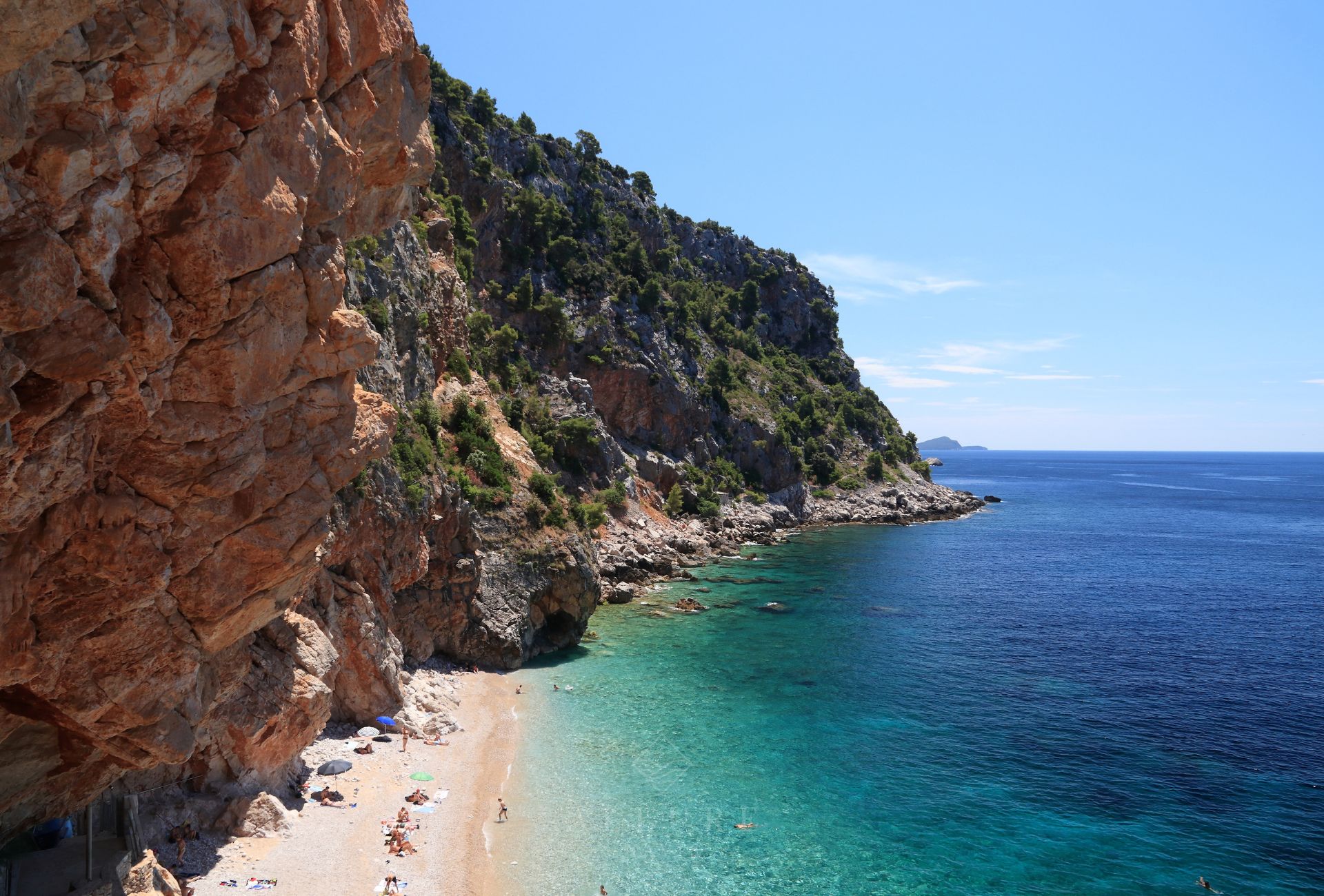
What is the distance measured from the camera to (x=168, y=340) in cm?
1266

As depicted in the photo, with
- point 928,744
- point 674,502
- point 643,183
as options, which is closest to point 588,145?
point 643,183

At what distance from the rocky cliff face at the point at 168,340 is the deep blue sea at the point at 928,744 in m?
14.0

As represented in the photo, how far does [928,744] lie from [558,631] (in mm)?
22507

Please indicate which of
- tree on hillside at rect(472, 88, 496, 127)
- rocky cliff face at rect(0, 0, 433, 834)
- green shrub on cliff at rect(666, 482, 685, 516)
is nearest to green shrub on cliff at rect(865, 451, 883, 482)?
green shrub on cliff at rect(666, 482, 685, 516)

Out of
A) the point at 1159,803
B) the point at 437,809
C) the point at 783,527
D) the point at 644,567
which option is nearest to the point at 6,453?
the point at 437,809

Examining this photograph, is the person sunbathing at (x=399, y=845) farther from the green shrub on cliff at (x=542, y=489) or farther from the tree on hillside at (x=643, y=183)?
the tree on hillside at (x=643, y=183)

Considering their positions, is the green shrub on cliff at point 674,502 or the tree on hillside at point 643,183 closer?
the green shrub on cliff at point 674,502

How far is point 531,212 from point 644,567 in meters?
48.0

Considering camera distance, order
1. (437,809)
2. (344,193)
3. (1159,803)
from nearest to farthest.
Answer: (344,193)
(437,809)
(1159,803)

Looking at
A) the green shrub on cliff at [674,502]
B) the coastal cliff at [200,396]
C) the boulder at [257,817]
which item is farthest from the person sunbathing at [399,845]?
the green shrub on cliff at [674,502]

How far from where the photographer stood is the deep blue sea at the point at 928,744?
86.0ft

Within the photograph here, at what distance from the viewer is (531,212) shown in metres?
91.8

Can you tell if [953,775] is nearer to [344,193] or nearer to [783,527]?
[344,193]

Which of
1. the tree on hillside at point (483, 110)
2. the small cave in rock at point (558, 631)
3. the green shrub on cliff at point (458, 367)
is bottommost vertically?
the small cave in rock at point (558, 631)
